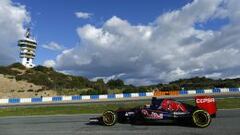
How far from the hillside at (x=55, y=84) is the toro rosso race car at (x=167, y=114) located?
56901 mm

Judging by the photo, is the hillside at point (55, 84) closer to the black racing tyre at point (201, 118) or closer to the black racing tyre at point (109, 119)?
the black racing tyre at point (109, 119)

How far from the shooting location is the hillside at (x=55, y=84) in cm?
8275

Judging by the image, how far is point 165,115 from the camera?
→ 16.6 meters

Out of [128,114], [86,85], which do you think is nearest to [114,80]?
[86,85]

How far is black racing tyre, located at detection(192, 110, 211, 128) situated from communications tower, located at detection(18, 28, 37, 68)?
12284 cm

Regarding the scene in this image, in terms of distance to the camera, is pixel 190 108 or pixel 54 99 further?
pixel 54 99

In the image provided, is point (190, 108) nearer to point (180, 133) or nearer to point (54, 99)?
point (180, 133)

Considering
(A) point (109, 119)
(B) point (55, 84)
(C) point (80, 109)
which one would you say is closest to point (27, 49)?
(B) point (55, 84)

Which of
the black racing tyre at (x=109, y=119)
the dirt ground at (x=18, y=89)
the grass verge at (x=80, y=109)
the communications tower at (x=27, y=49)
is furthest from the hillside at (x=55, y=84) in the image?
the black racing tyre at (x=109, y=119)

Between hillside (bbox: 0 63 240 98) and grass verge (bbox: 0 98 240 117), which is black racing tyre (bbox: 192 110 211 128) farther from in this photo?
hillside (bbox: 0 63 240 98)

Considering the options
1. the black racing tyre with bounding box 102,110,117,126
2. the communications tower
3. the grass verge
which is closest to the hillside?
the communications tower

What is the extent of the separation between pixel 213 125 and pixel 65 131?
6.15 meters

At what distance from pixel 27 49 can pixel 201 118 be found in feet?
421

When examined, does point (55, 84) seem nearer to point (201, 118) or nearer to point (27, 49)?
point (27, 49)
